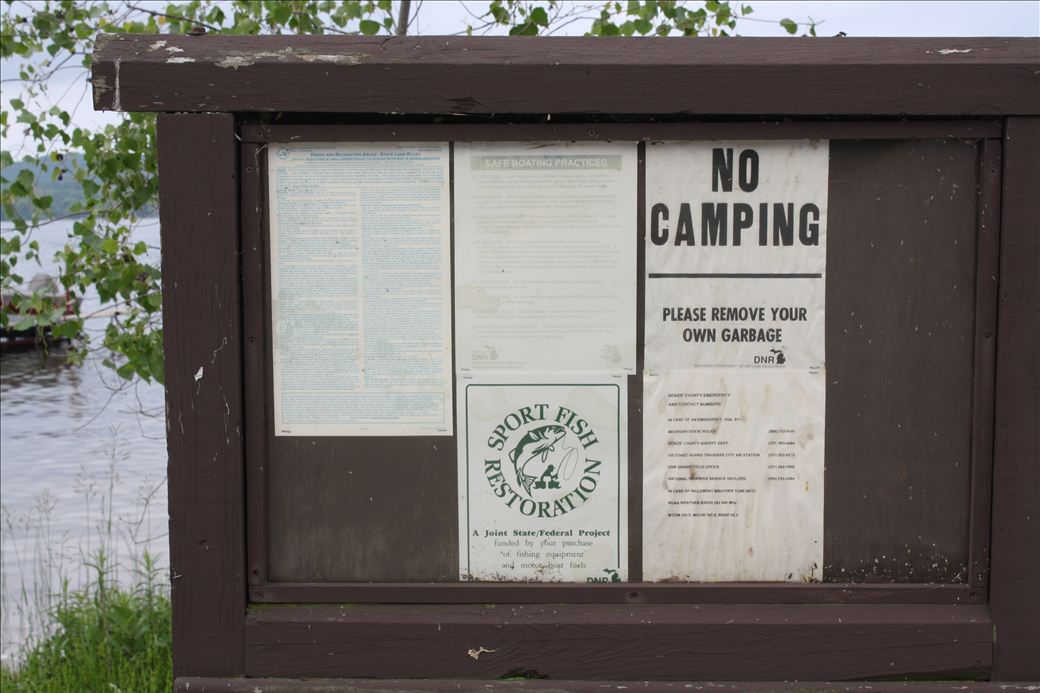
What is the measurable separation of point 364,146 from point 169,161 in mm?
390

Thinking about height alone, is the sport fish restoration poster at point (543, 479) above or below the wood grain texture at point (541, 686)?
above

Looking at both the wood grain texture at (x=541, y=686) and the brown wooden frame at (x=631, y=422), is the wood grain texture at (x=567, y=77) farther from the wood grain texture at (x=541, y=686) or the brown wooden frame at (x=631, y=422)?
the wood grain texture at (x=541, y=686)

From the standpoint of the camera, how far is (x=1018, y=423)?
226 cm

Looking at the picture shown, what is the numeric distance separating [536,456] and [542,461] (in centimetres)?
2

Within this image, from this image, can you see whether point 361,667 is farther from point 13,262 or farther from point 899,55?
point 13,262

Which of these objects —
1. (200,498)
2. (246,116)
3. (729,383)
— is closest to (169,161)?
(246,116)

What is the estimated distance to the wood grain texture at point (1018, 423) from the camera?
223cm

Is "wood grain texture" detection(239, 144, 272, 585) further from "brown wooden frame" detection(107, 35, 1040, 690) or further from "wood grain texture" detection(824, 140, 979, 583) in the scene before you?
"wood grain texture" detection(824, 140, 979, 583)

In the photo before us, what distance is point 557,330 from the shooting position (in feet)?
7.55

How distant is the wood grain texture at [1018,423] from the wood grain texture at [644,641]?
0.23 ft

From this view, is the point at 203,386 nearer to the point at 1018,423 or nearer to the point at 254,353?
the point at 254,353

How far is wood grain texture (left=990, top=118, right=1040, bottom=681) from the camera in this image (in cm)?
223

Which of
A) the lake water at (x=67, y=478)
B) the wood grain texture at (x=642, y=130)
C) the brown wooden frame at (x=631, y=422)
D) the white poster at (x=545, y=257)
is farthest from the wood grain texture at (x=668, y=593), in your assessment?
the lake water at (x=67, y=478)

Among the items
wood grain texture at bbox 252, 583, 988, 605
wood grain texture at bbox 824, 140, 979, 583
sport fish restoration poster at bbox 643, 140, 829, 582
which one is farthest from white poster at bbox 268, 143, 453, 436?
wood grain texture at bbox 824, 140, 979, 583
